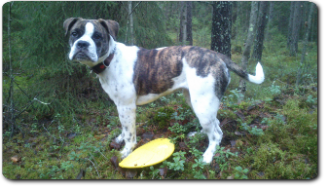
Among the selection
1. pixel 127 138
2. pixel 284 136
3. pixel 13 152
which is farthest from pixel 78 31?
pixel 284 136

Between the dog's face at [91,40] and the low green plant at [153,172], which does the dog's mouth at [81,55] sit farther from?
the low green plant at [153,172]

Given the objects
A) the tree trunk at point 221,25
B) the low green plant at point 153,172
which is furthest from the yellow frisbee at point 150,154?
the tree trunk at point 221,25

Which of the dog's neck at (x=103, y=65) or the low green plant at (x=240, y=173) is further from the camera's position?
→ the dog's neck at (x=103, y=65)

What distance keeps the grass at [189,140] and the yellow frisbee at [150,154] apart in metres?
0.10

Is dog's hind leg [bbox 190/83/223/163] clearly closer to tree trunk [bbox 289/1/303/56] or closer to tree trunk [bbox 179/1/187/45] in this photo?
tree trunk [bbox 179/1/187/45]

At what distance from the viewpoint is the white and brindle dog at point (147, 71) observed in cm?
267

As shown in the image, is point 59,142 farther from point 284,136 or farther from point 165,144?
point 284,136

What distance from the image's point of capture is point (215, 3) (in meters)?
4.34

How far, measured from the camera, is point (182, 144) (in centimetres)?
331

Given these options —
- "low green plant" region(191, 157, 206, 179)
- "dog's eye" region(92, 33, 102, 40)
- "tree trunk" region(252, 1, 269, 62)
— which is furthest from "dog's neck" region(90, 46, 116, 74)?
"tree trunk" region(252, 1, 269, 62)

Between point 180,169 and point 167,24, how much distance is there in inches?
175

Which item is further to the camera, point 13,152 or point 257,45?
point 257,45
